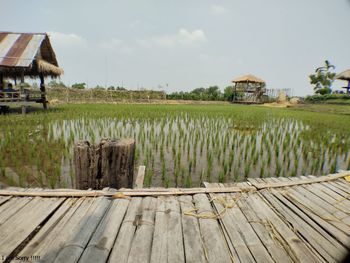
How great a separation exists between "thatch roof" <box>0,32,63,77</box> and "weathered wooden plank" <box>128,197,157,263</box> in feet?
36.8

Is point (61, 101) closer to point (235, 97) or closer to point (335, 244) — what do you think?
point (235, 97)

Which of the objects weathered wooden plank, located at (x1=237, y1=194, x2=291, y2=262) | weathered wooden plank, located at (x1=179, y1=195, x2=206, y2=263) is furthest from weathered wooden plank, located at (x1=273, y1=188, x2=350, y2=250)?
weathered wooden plank, located at (x1=179, y1=195, x2=206, y2=263)

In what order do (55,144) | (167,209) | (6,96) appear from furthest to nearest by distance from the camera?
(6,96), (55,144), (167,209)

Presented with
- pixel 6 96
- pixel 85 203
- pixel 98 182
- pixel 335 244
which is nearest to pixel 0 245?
pixel 85 203

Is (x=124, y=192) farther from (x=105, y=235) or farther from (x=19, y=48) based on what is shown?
(x=19, y=48)

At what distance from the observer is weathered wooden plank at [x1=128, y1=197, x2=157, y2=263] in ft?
4.23

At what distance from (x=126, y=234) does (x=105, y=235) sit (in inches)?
5.9

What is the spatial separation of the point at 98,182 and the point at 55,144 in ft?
10.3

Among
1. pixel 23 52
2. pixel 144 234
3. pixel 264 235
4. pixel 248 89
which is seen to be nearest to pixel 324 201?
pixel 264 235

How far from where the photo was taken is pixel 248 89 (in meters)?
25.8

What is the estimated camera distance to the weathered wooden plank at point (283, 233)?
135 cm

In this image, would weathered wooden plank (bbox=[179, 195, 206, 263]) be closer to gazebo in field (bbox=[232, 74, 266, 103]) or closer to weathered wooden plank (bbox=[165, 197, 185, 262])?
weathered wooden plank (bbox=[165, 197, 185, 262])

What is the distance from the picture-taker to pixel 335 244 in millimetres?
1511

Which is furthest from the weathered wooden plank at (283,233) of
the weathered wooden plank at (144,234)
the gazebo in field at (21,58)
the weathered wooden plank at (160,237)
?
the gazebo in field at (21,58)
